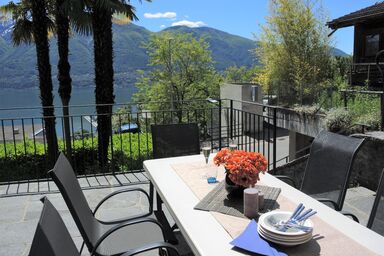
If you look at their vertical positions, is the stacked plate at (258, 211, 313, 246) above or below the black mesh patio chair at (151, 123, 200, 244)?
below

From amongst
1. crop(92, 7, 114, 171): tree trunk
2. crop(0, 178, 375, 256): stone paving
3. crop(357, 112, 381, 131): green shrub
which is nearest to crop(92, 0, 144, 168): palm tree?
crop(92, 7, 114, 171): tree trunk

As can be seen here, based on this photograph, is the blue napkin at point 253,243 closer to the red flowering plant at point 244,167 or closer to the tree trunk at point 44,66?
the red flowering plant at point 244,167

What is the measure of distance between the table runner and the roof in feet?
41.5

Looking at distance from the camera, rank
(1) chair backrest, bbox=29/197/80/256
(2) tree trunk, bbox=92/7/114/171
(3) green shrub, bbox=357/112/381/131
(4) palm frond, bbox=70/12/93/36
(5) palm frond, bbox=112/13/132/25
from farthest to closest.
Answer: (5) palm frond, bbox=112/13/132/25 < (4) palm frond, bbox=70/12/93/36 < (2) tree trunk, bbox=92/7/114/171 < (3) green shrub, bbox=357/112/381/131 < (1) chair backrest, bbox=29/197/80/256

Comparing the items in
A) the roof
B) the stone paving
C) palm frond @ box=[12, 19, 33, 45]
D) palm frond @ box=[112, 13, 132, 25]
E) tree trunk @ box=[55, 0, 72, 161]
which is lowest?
the stone paving

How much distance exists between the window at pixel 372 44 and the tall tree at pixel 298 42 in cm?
316

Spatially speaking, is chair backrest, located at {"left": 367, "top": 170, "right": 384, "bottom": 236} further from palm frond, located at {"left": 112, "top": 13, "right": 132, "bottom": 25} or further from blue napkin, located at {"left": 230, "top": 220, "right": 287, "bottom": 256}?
palm frond, located at {"left": 112, "top": 13, "right": 132, "bottom": 25}

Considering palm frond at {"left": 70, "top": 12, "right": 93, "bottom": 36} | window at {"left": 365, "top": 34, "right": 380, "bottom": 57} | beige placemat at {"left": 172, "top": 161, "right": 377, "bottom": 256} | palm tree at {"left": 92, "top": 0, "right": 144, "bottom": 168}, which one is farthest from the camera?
window at {"left": 365, "top": 34, "right": 380, "bottom": 57}

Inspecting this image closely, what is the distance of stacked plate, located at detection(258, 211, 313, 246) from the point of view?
5.11 ft

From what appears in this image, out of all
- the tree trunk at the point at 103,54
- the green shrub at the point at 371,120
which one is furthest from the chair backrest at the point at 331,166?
the tree trunk at the point at 103,54

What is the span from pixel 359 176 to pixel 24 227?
4.34 meters

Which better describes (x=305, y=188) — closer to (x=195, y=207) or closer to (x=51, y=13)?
(x=195, y=207)

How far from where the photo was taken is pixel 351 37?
15445mm

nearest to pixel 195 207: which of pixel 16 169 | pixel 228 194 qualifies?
pixel 228 194
